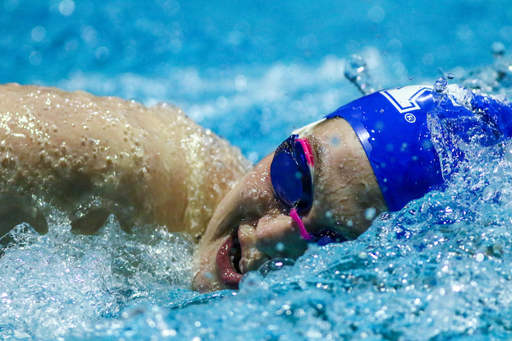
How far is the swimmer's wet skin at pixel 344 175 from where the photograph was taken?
4.22ft

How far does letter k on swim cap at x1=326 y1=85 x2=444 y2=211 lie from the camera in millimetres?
1278

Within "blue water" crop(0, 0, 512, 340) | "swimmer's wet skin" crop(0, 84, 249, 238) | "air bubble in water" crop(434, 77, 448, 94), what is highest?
"swimmer's wet skin" crop(0, 84, 249, 238)

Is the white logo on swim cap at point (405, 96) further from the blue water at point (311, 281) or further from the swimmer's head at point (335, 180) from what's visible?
the blue water at point (311, 281)

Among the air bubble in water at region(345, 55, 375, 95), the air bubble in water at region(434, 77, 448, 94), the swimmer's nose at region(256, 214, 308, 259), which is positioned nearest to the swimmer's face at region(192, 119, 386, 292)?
the swimmer's nose at region(256, 214, 308, 259)

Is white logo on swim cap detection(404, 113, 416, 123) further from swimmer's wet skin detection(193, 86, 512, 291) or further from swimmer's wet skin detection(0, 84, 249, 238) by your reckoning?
swimmer's wet skin detection(0, 84, 249, 238)

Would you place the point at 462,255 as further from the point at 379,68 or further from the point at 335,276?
the point at 379,68

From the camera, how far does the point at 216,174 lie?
74.4 inches

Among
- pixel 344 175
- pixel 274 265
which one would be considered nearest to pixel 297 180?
pixel 344 175

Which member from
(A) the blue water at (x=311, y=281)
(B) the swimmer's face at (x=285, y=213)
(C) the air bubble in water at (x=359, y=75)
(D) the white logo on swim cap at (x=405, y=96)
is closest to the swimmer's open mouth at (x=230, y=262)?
(B) the swimmer's face at (x=285, y=213)

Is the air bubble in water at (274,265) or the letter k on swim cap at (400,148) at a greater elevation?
the letter k on swim cap at (400,148)

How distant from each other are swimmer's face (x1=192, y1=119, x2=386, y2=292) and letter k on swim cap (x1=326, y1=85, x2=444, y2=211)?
27 millimetres

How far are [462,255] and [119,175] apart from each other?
3.29 feet

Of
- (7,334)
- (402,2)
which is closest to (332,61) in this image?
(402,2)

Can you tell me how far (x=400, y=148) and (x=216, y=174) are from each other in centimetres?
79
